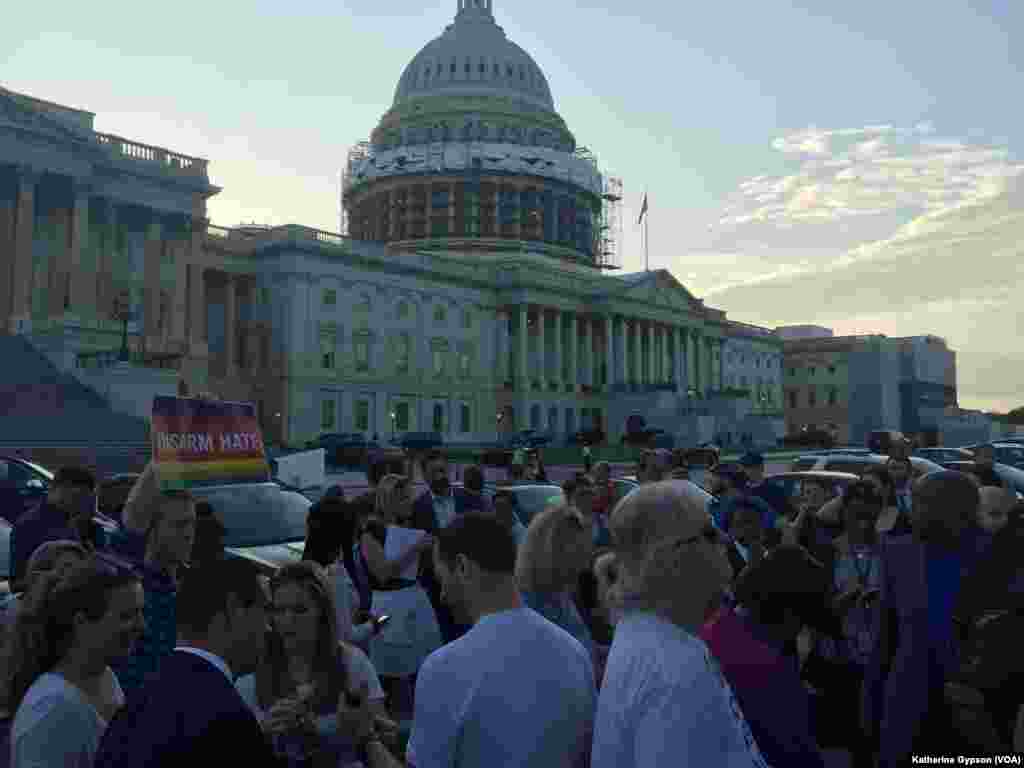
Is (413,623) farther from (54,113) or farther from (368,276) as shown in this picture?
(368,276)

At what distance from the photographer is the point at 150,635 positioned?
212 inches

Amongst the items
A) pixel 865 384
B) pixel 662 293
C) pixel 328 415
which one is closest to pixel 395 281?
pixel 328 415

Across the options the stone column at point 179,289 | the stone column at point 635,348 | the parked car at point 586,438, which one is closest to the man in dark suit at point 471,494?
the stone column at point 179,289

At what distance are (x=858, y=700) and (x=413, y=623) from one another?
322cm

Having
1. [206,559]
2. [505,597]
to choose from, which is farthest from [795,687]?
[206,559]

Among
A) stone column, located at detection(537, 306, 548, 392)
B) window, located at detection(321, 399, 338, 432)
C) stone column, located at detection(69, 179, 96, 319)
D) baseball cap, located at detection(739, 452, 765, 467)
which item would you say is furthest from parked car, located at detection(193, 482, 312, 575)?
stone column, located at detection(537, 306, 548, 392)

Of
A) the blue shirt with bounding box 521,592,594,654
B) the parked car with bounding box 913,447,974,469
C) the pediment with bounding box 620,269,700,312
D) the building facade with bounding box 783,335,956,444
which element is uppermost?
the pediment with bounding box 620,269,700,312

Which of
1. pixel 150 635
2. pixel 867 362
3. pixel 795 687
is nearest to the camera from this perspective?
pixel 795 687

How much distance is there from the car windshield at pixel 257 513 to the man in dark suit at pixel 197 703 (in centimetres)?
722

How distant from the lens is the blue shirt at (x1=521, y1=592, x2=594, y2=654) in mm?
4566

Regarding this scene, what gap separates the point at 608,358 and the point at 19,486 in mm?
66061

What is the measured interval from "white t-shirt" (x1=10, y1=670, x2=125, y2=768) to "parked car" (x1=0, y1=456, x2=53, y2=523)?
1215 centimetres

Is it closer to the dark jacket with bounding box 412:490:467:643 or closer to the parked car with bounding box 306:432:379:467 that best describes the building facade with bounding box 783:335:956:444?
the parked car with bounding box 306:432:379:467

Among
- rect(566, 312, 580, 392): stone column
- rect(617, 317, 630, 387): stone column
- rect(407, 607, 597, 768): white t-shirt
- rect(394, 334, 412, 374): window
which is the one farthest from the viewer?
rect(617, 317, 630, 387): stone column
